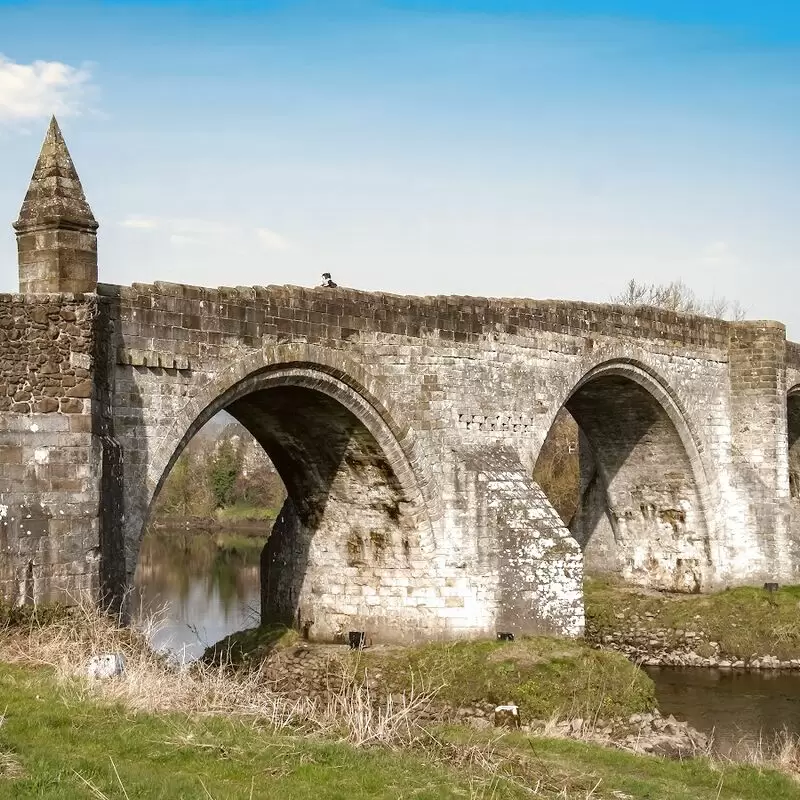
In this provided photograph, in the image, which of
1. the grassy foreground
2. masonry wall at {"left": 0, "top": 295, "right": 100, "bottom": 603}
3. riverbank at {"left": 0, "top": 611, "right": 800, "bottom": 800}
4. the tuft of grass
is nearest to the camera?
the grassy foreground

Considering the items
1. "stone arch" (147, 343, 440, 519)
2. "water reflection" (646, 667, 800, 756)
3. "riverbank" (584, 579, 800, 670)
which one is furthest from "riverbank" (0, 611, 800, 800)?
"riverbank" (584, 579, 800, 670)

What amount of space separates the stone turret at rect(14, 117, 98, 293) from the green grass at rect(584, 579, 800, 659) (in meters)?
10.5

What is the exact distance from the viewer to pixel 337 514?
43.4 feet

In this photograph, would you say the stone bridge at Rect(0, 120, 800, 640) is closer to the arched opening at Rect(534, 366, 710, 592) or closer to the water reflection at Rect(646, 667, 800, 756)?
the arched opening at Rect(534, 366, 710, 592)

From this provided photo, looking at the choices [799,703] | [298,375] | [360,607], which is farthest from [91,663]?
[799,703]

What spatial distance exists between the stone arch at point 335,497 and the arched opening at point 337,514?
0.01 metres

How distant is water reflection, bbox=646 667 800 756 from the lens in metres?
11.5

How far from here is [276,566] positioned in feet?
46.2

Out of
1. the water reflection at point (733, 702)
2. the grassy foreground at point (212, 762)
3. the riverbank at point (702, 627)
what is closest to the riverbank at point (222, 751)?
the grassy foreground at point (212, 762)

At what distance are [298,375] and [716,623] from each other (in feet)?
27.8

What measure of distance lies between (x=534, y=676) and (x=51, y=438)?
578cm

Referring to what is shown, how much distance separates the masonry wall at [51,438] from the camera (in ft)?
26.7

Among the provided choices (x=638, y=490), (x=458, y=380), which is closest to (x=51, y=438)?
(x=458, y=380)

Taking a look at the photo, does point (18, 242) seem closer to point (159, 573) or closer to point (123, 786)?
point (123, 786)
